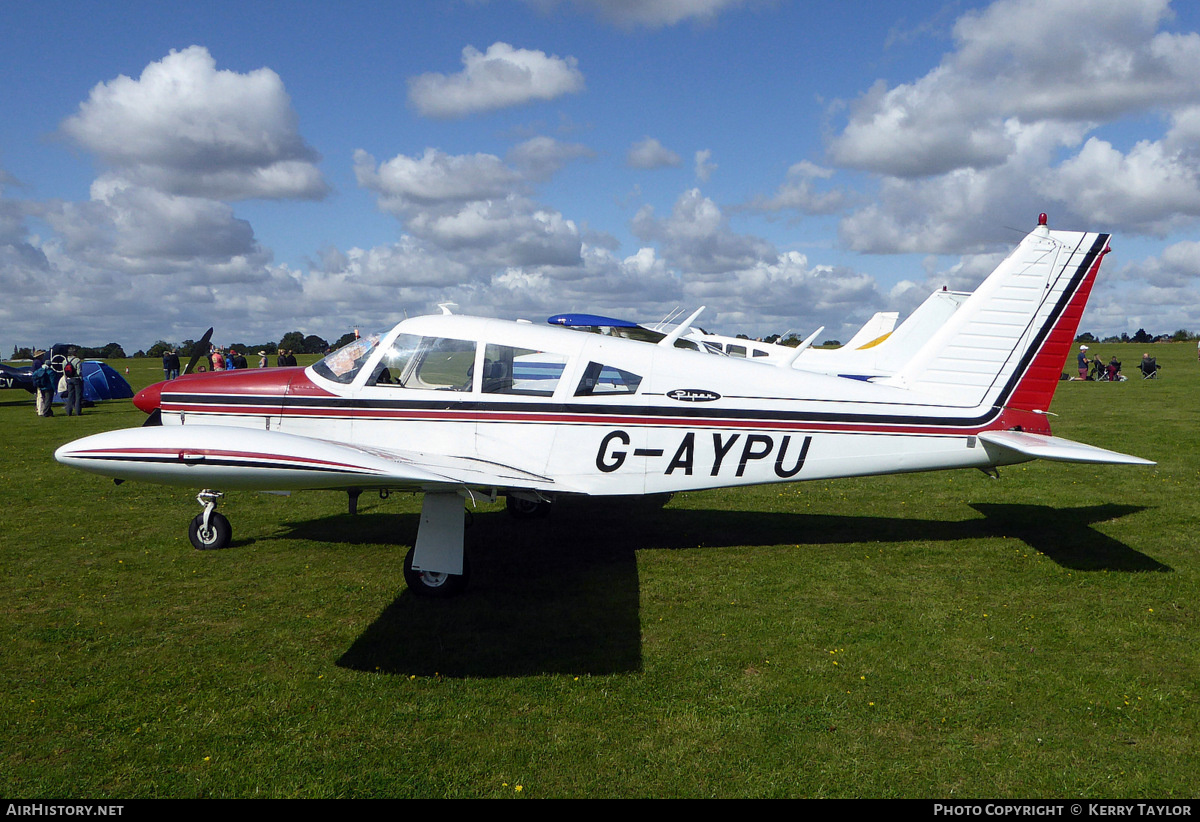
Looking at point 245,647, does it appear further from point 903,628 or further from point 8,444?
point 8,444

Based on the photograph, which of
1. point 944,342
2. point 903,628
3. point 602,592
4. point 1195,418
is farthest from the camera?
point 1195,418

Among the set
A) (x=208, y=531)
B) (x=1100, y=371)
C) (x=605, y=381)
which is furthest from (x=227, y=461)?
(x=1100, y=371)

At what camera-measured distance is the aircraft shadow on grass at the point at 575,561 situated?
5184 mm

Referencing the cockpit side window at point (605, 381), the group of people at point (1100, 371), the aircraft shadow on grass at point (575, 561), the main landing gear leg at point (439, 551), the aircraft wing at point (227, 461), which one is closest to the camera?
the aircraft wing at point (227, 461)

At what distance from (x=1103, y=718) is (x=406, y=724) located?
4030 mm

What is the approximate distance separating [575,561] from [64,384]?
820 inches

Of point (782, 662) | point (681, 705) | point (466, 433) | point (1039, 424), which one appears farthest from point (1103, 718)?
point (466, 433)

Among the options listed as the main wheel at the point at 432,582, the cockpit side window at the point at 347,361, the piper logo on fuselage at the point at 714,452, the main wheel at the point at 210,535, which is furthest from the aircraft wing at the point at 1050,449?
the main wheel at the point at 210,535

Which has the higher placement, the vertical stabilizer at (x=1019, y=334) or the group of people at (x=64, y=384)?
the vertical stabilizer at (x=1019, y=334)

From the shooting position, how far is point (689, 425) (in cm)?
677

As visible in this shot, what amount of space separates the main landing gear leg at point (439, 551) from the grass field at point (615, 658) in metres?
0.21

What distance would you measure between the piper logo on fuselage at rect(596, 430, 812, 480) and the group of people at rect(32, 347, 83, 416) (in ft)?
68.1

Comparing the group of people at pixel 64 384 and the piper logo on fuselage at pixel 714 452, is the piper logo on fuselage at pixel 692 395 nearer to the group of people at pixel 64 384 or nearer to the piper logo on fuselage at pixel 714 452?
the piper logo on fuselage at pixel 714 452

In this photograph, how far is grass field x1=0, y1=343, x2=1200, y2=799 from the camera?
12.4 ft
